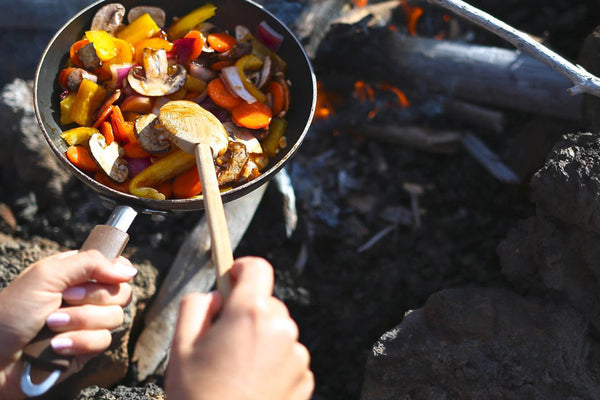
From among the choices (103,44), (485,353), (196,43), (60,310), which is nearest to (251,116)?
(196,43)

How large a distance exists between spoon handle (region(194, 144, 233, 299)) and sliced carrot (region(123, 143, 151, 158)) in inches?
14.4

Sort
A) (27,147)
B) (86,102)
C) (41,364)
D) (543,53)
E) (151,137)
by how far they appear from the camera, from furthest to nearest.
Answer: (27,147), (543,53), (86,102), (151,137), (41,364)

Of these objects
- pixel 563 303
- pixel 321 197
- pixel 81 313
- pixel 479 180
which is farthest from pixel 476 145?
pixel 81 313

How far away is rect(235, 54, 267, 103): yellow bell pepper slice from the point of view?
2.38m

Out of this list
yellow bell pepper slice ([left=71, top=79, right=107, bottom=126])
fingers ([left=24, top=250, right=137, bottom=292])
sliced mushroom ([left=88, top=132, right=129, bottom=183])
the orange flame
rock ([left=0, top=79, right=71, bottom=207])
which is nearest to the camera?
fingers ([left=24, top=250, right=137, bottom=292])

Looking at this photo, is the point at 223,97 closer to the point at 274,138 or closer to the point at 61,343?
the point at 274,138

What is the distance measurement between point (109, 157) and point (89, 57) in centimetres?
46

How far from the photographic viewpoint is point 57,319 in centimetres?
167

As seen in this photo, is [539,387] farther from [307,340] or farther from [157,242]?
[157,242]

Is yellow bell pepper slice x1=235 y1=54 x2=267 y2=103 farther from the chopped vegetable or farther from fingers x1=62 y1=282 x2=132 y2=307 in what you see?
fingers x1=62 y1=282 x2=132 y2=307

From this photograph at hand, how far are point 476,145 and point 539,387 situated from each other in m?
1.64

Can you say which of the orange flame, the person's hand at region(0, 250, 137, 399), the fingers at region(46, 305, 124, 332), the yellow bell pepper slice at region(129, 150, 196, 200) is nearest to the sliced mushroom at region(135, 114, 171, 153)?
the yellow bell pepper slice at region(129, 150, 196, 200)

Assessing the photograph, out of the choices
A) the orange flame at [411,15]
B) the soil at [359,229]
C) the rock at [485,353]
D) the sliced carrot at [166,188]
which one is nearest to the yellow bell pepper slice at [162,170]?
the sliced carrot at [166,188]

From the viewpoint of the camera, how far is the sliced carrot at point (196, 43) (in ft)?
7.89
